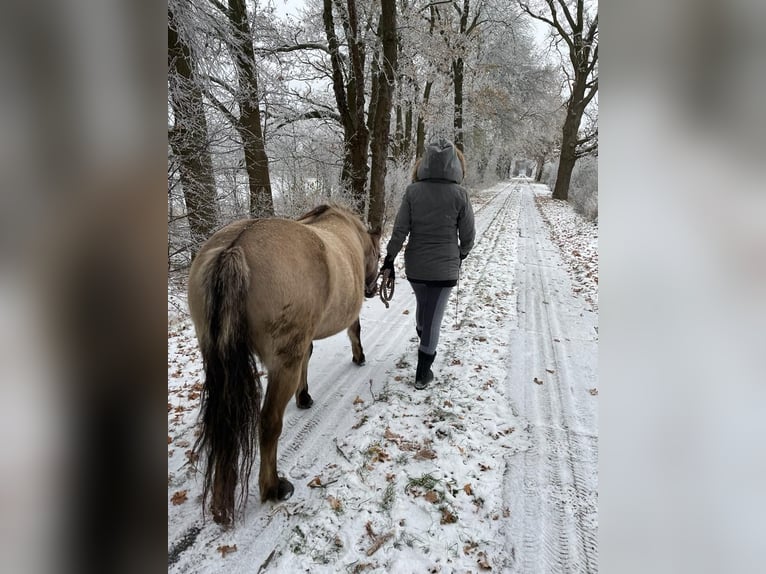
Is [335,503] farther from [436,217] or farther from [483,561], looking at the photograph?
[436,217]

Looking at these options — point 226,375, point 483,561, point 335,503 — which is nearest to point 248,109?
point 226,375

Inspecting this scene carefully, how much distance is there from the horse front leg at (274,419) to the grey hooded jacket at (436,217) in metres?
1.54

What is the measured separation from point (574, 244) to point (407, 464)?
9.15 m

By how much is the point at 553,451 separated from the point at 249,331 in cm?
220

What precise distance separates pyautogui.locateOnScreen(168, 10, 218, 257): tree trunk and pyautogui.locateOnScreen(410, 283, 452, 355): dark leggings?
8.32 feet

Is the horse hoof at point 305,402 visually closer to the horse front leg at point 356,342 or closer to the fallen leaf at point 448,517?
the horse front leg at point 356,342

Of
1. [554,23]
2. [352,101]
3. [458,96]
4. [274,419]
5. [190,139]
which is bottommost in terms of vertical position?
[274,419]

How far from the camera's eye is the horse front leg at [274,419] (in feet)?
7.21

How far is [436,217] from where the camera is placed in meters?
3.28

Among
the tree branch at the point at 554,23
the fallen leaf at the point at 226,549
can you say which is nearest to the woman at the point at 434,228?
the fallen leaf at the point at 226,549

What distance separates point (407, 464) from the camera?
8.46ft
